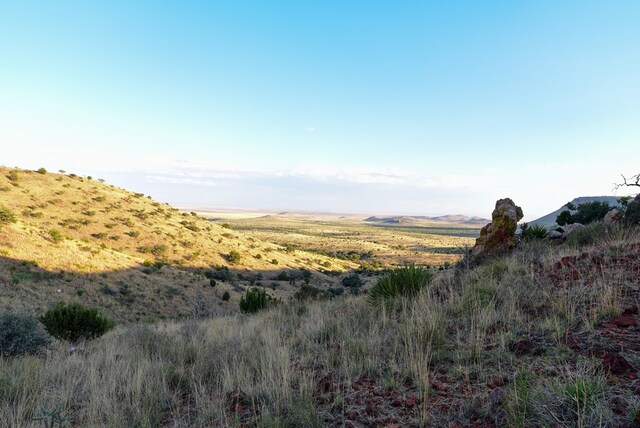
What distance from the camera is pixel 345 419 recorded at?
11.7 ft

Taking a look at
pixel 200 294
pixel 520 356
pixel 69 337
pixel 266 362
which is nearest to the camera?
pixel 520 356

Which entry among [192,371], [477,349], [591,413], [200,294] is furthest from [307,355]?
[200,294]

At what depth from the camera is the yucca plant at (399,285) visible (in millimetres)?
8375

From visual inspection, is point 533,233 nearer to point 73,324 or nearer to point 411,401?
point 411,401

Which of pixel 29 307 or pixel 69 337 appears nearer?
pixel 69 337

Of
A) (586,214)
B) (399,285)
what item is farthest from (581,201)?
(399,285)

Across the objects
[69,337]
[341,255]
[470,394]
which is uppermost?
[470,394]

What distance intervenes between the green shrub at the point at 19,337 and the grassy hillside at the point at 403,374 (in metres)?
1.98

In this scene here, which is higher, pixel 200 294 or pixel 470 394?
pixel 470 394

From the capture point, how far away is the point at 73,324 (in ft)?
41.2

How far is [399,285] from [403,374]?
4.55 meters

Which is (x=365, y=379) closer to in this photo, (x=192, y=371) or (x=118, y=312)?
(x=192, y=371)

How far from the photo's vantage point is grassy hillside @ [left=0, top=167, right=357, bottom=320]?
26.7 metres

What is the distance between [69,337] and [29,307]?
12.9 meters
